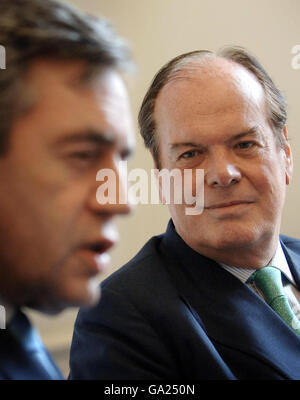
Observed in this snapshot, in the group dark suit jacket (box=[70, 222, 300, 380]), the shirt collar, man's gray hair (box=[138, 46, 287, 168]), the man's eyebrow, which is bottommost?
dark suit jacket (box=[70, 222, 300, 380])

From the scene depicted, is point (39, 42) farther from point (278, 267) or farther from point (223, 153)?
point (278, 267)

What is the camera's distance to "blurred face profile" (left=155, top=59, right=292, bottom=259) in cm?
101

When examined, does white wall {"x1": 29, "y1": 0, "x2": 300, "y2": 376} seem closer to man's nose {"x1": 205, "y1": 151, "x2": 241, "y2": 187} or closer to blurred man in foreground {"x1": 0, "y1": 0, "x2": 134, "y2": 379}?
man's nose {"x1": 205, "y1": 151, "x2": 241, "y2": 187}

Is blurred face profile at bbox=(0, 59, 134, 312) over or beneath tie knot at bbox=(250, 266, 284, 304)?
over

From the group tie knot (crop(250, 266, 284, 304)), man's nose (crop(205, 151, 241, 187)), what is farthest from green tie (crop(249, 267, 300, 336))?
man's nose (crop(205, 151, 241, 187))

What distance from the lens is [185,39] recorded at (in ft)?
5.61

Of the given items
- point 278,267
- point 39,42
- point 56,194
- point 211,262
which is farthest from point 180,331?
point 39,42

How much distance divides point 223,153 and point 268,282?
316mm

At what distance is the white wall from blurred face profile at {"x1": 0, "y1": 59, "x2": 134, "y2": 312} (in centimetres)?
96

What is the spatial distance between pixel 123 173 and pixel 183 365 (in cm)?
48

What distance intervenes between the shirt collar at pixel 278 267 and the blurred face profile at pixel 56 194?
0.56 m

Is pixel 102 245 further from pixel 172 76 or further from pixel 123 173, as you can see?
pixel 172 76

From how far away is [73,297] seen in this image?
56 cm
